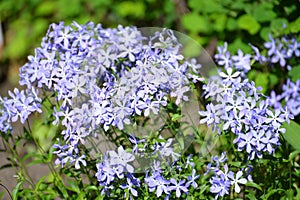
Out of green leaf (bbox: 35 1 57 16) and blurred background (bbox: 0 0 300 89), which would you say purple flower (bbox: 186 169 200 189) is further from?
green leaf (bbox: 35 1 57 16)

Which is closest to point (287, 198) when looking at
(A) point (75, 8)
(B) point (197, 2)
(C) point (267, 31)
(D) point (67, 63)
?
(D) point (67, 63)

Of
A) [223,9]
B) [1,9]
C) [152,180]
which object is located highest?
[1,9]

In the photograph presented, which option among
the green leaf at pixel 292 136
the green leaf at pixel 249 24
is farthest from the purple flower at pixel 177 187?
the green leaf at pixel 249 24

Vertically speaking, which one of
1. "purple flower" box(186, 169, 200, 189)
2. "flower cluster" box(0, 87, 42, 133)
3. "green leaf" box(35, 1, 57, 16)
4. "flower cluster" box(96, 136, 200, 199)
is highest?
"green leaf" box(35, 1, 57, 16)

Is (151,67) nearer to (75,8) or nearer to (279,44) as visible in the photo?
(279,44)

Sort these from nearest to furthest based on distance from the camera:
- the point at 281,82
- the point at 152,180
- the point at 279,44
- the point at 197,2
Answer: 1. the point at 152,180
2. the point at 279,44
3. the point at 281,82
4. the point at 197,2

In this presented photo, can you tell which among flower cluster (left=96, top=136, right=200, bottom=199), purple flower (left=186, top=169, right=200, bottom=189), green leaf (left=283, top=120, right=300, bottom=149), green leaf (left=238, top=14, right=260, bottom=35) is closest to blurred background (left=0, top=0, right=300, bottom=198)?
green leaf (left=238, top=14, right=260, bottom=35)

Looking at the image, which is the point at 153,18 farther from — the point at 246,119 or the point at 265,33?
the point at 246,119
